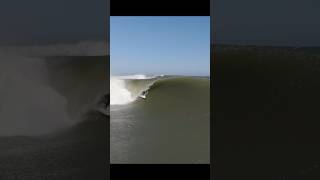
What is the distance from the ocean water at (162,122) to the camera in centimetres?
439

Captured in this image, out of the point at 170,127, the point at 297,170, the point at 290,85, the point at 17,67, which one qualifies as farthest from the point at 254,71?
the point at 170,127

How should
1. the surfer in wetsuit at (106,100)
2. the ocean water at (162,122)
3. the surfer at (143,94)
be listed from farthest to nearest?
1. the surfer at (143,94)
2. the ocean water at (162,122)
3. the surfer in wetsuit at (106,100)

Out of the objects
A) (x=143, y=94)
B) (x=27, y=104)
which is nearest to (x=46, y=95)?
(x=27, y=104)

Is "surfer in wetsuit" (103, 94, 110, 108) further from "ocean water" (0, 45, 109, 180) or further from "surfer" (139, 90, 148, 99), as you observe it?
"surfer" (139, 90, 148, 99)

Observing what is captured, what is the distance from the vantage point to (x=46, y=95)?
2383mm

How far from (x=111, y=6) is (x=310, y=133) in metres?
1.92

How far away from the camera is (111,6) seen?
229 cm

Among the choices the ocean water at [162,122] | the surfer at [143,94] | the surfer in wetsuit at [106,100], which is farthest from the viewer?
the surfer at [143,94]

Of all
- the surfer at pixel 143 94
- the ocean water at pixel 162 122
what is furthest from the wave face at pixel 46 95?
the surfer at pixel 143 94

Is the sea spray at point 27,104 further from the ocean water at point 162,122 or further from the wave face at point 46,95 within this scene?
the ocean water at point 162,122

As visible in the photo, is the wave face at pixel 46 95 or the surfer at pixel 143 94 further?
the surfer at pixel 143 94

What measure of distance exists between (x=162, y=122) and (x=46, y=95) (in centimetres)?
337

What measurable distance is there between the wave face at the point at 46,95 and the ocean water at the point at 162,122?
1.56 metres

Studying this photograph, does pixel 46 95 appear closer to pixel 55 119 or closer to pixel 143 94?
pixel 55 119
